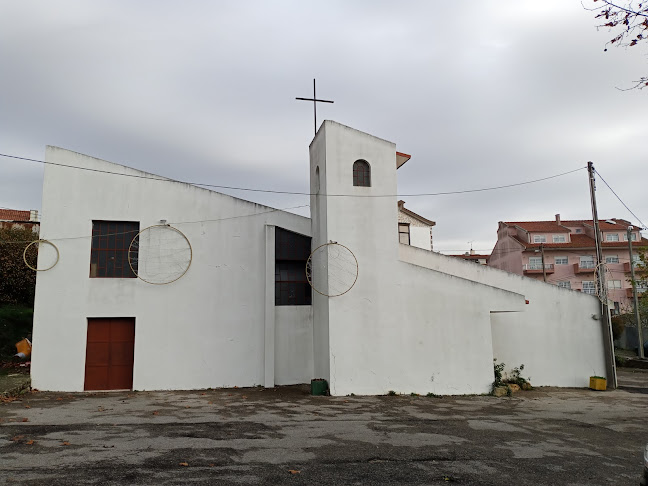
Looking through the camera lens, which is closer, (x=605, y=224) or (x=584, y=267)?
(x=584, y=267)

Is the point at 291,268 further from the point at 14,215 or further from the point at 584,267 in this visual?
the point at 584,267

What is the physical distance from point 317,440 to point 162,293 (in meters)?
8.25

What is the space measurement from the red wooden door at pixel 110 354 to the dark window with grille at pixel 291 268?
476cm

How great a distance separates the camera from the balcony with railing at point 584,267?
1615 inches

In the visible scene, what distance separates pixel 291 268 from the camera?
1587cm

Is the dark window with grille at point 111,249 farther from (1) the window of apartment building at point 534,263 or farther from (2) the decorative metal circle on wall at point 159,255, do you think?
(1) the window of apartment building at point 534,263

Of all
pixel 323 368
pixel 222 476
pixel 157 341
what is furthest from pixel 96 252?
pixel 222 476

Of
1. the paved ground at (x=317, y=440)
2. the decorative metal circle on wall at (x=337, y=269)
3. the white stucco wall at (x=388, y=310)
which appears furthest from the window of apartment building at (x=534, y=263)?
the decorative metal circle on wall at (x=337, y=269)

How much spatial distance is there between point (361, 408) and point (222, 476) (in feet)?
18.7

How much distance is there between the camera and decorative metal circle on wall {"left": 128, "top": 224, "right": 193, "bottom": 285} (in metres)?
14.6

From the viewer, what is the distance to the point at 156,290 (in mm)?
14508

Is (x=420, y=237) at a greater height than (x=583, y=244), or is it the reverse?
(x=583, y=244)

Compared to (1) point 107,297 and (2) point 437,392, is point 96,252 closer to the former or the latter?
(1) point 107,297

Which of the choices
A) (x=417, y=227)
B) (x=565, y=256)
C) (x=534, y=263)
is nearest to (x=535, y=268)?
(x=534, y=263)
